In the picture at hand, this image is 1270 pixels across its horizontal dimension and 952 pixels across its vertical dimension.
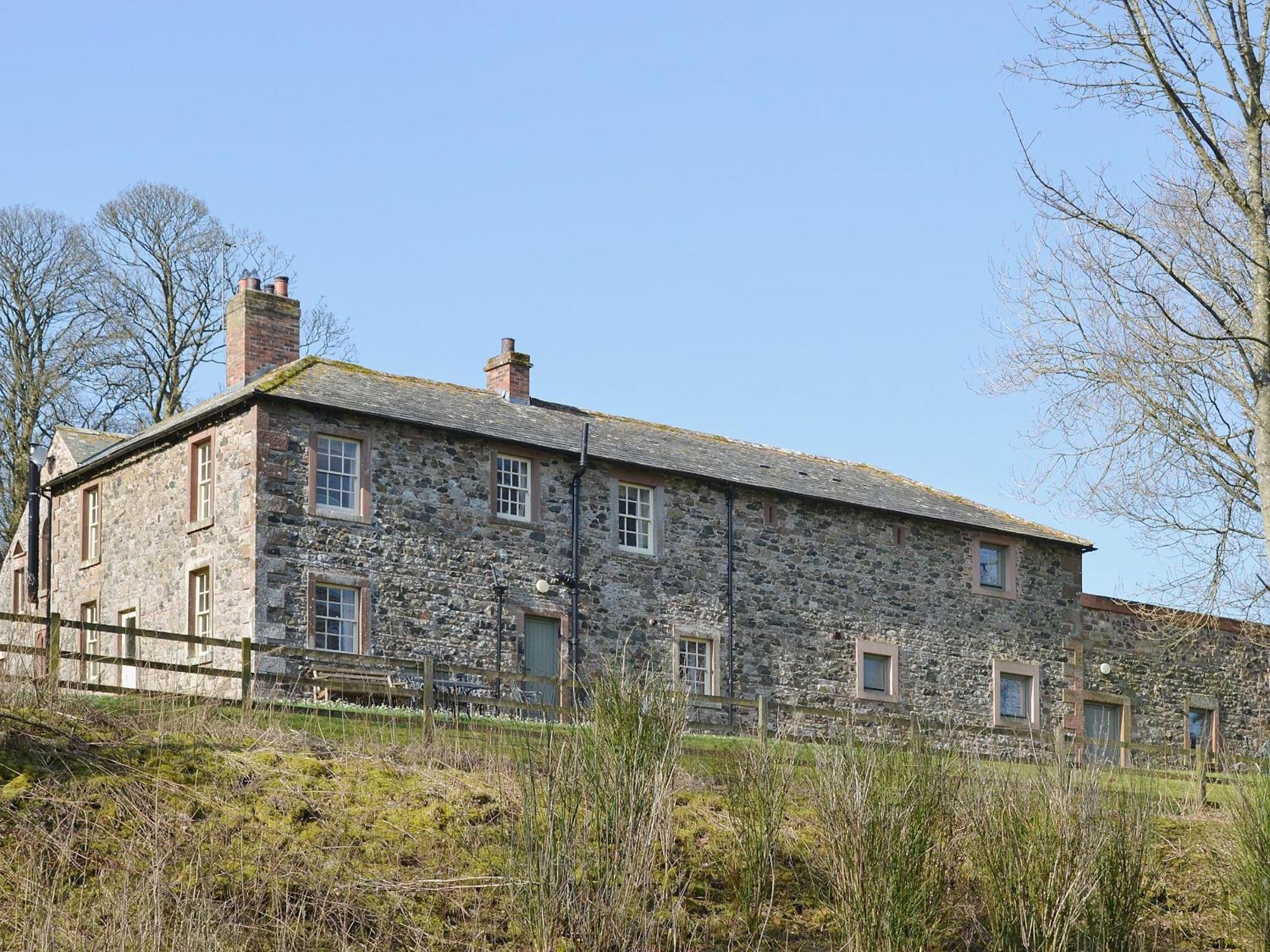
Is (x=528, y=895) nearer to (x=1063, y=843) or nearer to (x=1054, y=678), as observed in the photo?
(x=1063, y=843)

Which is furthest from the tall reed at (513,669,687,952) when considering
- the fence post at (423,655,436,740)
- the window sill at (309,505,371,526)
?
the window sill at (309,505,371,526)

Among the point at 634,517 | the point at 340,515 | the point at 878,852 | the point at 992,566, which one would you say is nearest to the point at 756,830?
the point at 878,852

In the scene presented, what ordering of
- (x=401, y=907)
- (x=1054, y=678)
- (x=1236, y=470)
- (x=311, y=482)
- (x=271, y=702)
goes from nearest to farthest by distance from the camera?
(x=401, y=907) → (x=271, y=702) → (x=1236, y=470) → (x=311, y=482) → (x=1054, y=678)

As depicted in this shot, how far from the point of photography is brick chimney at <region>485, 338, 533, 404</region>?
28.2 meters

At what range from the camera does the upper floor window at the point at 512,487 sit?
995 inches

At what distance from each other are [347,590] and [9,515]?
14033mm

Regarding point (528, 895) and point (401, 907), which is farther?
point (401, 907)

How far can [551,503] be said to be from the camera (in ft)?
84.4

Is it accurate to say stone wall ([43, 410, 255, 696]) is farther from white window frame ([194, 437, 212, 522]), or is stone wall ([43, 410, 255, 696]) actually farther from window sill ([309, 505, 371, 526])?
window sill ([309, 505, 371, 526])

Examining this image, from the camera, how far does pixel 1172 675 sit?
106 ft

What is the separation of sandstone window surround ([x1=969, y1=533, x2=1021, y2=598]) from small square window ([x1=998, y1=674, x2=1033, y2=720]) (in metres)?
1.43

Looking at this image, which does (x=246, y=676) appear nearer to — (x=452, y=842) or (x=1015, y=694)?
(x=452, y=842)

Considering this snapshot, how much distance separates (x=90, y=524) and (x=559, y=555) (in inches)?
318

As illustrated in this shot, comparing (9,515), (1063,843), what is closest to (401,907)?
(1063,843)
